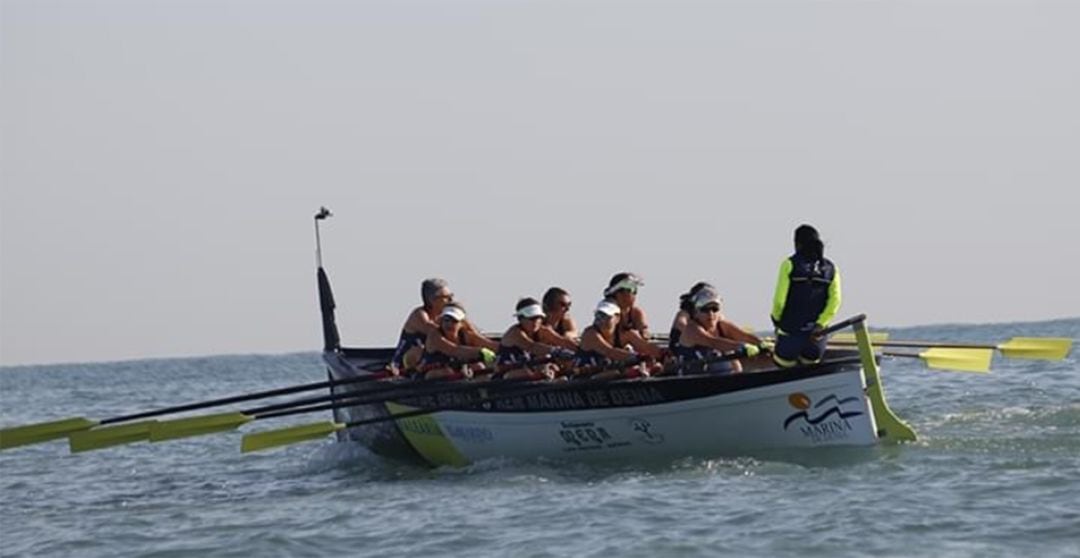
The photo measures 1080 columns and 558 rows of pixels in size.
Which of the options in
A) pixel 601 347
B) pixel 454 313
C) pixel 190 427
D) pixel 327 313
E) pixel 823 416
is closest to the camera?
pixel 823 416

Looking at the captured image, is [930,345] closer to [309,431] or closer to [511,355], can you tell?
[511,355]

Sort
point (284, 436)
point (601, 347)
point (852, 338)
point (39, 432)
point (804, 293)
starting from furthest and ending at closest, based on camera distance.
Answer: point (852, 338) < point (601, 347) < point (39, 432) < point (284, 436) < point (804, 293)

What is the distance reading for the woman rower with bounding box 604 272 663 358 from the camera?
65.8 ft

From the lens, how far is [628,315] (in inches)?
807

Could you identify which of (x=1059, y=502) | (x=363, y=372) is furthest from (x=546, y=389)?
(x=1059, y=502)

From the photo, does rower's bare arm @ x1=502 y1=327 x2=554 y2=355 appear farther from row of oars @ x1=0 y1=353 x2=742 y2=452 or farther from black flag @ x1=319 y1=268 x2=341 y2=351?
black flag @ x1=319 y1=268 x2=341 y2=351

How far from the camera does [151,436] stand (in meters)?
19.2

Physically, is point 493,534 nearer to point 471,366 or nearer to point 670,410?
point 670,410

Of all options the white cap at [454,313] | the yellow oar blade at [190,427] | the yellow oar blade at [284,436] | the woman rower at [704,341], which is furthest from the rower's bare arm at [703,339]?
Result: the yellow oar blade at [190,427]

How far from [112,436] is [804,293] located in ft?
Answer: 23.2

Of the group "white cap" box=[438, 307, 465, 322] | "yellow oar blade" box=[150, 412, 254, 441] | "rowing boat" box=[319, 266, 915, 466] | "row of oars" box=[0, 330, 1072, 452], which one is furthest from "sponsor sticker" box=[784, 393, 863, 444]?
"yellow oar blade" box=[150, 412, 254, 441]

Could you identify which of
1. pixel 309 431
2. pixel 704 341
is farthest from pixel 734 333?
pixel 309 431

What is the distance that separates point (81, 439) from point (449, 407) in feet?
12.5

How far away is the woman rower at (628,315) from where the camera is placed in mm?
20047
